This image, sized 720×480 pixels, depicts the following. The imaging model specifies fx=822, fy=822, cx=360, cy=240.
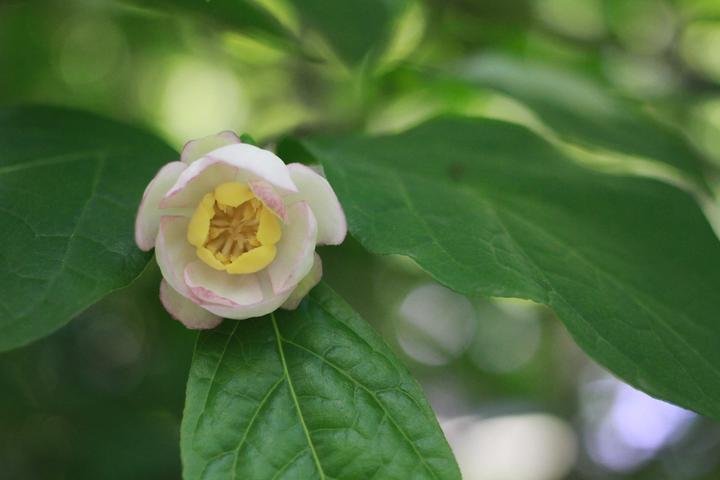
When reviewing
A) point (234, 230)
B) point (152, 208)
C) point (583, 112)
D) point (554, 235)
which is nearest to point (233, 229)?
point (234, 230)

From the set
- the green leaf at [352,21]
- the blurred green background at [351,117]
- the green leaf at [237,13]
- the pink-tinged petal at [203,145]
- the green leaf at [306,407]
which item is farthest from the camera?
the blurred green background at [351,117]

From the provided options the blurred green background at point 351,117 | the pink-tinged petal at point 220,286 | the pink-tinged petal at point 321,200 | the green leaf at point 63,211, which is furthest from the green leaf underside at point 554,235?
the blurred green background at point 351,117

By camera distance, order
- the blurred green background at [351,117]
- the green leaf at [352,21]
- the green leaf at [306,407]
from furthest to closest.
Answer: the blurred green background at [351,117] → the green leaf at [352,21] → the green leaf at [306,407]

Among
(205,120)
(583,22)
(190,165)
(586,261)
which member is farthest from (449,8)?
(190,165)

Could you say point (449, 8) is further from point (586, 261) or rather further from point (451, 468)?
point (451, 468)

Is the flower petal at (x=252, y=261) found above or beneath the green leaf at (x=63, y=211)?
above

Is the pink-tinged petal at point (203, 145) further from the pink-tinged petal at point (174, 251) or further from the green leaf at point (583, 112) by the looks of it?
the green leaf at point (583, 112)

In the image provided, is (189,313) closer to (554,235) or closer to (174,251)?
(174,251)

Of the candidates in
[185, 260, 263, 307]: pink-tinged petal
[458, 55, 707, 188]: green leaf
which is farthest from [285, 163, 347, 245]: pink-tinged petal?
[458, 55, 707, 188]: green leaf
